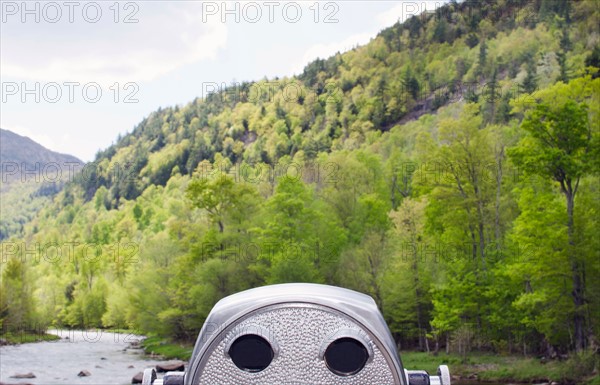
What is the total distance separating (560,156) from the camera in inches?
1056

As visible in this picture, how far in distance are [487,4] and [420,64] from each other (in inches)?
1711

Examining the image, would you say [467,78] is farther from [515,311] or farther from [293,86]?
[515,311]

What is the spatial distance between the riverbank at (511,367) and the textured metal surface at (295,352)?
24438 millimetres

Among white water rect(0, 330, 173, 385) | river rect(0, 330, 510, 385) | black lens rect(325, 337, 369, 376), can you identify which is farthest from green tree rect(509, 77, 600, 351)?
black lens rect(325, 337, 369, 376)

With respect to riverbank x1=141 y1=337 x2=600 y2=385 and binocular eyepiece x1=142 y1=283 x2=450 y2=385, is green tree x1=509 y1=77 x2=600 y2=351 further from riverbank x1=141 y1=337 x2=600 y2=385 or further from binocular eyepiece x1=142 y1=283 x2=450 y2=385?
binocular eyepiece x1=142 y1=283 x2=450 y2=385

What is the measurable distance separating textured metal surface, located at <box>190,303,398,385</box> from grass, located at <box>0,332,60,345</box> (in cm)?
5794

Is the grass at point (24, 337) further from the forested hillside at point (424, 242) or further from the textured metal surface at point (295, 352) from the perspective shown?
the textured metal surface at point (295, 352)

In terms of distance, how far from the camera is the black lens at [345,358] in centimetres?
173

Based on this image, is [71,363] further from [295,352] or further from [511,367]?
[295,352]

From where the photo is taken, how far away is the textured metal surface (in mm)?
1709

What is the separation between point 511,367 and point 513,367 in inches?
6.5

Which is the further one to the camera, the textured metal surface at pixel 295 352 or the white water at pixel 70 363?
the white water at pixel 70 363

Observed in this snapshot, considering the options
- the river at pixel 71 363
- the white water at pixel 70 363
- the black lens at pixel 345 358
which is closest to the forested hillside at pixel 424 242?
the river at pixel 71 363

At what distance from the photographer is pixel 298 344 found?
1.73m
